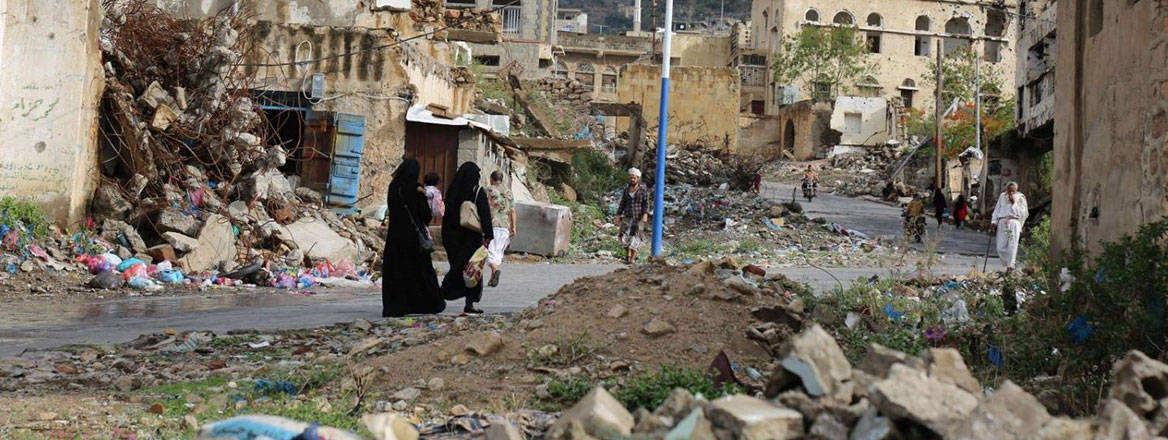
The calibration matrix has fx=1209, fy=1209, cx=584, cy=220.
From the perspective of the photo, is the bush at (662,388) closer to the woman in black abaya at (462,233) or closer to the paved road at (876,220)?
the woman in black abaya at (462,233)

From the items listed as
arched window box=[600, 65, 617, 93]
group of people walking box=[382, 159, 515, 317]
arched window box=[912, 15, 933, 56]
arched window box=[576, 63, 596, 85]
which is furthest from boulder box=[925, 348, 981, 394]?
arched window box=[912, 15, 933, 56]

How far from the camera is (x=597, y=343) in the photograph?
23.1 ft

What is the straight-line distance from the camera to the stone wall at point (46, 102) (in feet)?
50.8

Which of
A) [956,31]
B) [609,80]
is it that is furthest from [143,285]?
[956,31]

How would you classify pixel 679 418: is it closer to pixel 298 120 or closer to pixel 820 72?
pixel 298 120

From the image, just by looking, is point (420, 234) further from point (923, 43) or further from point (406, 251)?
point (923, 43)

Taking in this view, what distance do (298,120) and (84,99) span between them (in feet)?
18.4

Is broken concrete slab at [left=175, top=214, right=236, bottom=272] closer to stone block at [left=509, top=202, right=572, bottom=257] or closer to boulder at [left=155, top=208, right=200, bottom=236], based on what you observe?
boulder at [left=155, top=208, right=200, bottom=236]

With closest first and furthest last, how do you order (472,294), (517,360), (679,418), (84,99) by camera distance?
(679,418)
(517,360)
(472,294)
(84,99)

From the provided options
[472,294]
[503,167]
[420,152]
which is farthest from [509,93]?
[472,294]

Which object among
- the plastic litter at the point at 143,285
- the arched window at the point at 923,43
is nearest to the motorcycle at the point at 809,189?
the plastic litter at the point at 143,285

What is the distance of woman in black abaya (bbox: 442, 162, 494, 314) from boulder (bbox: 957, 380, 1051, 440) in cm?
715

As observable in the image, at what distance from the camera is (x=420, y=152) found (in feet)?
71.2

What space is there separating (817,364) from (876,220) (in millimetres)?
27900
